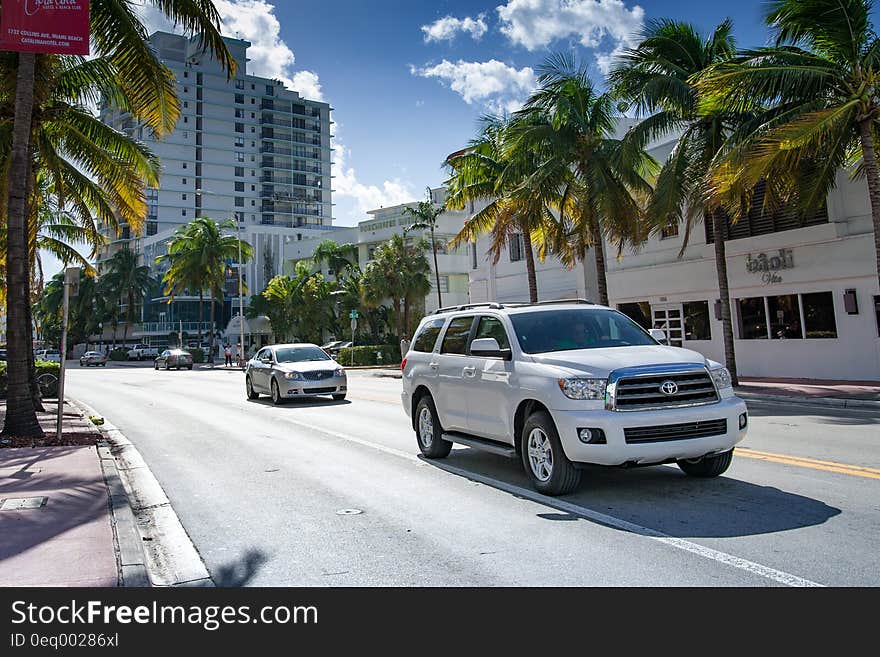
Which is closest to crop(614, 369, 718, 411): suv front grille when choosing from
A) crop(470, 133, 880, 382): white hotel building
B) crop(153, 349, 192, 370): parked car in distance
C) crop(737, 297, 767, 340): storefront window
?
crop(470, 133, 880, 382): white hotel building

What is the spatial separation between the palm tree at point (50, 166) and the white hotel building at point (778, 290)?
17.1m

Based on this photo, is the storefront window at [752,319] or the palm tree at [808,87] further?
the storefront window at [752,319]

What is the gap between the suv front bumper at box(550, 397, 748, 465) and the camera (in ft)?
20.1

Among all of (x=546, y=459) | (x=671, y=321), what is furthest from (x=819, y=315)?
(x=546, y=459)

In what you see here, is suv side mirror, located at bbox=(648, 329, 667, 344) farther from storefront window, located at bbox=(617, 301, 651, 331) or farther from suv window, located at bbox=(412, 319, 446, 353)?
storefront window, located at bbox=(617, 301, 651, 331)

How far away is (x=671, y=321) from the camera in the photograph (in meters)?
26.0

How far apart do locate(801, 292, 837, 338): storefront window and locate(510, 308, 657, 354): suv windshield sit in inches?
626

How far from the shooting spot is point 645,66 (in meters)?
20.1

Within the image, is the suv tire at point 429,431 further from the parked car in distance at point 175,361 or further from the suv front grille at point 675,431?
the parked car in distance at point 175,361

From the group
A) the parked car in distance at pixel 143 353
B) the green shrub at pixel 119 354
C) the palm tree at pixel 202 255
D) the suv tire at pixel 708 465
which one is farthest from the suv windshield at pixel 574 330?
the green shrub at pixel 119 354

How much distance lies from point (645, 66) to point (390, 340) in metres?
32.7

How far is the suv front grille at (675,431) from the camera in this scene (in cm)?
615

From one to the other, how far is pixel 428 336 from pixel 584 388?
3.59 m
